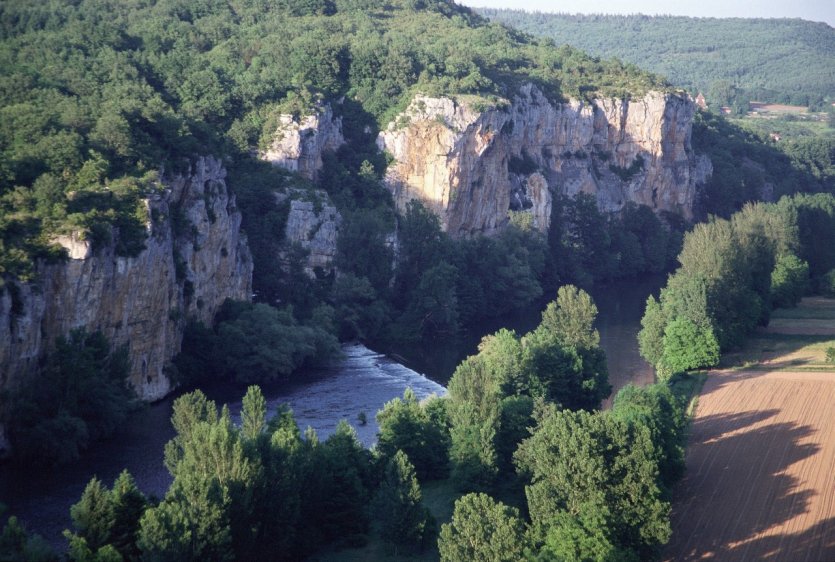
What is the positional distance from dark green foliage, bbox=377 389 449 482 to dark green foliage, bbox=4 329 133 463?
41.6 ft

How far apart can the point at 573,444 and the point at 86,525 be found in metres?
16.3

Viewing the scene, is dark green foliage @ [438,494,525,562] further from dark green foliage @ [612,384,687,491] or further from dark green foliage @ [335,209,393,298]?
dark green foliage @ [335,209,393,298]

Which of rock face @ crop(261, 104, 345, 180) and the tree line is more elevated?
rock face @ crop(261, 104, 345, 180)

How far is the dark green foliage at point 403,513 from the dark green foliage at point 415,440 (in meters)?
5.37

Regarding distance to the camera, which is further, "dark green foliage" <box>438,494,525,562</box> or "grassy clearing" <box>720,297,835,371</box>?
"grassy clearing" <box>720,297,835,371</box>

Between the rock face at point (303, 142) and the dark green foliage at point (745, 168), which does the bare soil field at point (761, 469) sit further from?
the dark green foliage at point (745, 168)

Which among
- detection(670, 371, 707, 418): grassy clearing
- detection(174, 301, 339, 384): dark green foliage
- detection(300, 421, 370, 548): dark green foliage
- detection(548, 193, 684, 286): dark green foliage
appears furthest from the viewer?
detection(548, 193, 684, 286): dark green foliage

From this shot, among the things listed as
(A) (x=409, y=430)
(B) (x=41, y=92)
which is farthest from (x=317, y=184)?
(A) (x=409, y=430)

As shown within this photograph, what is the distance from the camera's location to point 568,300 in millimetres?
64750

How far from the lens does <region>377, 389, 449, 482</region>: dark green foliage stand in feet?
159

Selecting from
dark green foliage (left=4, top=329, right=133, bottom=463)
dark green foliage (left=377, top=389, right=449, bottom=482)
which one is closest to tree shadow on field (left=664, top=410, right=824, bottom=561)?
dark green foliage (left=377, top=389, right=449, bottom=482)

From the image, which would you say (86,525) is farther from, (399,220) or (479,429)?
(399,220)

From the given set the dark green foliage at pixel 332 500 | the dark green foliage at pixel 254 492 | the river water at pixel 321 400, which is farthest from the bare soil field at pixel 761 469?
the dark green foliage at pixel 254 492

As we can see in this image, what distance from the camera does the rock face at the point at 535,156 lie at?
92062mm
